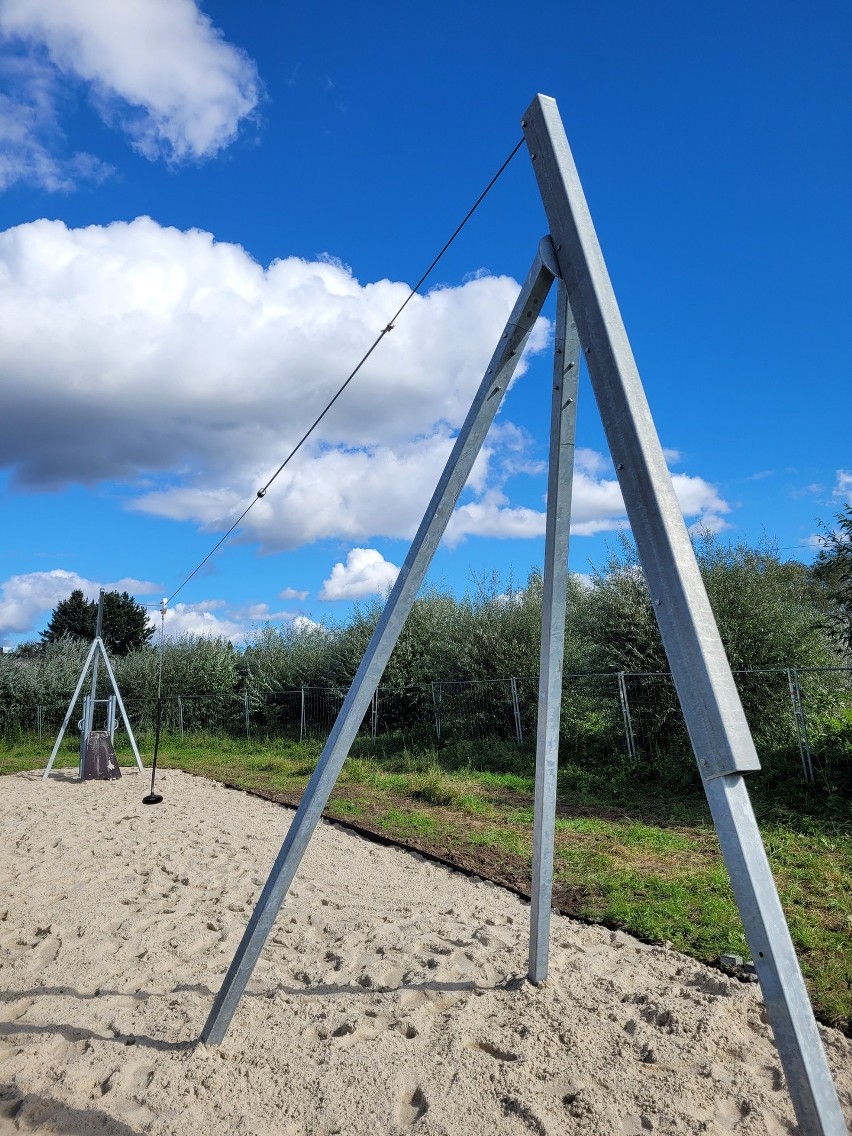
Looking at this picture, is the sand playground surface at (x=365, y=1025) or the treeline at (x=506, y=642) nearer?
the sand playground surface at (x=365, y=1025)

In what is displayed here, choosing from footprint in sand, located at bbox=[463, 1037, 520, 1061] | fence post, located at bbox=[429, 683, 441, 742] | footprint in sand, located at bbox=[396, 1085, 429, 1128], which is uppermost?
fence post, located at bbox=[429, 683, 441, 742]

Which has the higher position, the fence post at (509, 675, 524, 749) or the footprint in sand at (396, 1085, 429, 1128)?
the fence post at (509, 675, 524, 749)

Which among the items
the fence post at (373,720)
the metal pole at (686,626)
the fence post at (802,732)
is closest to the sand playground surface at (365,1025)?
the metal pole at (686,626)

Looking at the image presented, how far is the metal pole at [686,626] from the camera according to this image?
174cm

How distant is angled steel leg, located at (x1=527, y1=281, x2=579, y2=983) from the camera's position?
11.1ft

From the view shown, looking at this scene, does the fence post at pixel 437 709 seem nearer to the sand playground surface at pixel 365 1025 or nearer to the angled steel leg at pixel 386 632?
the sand playground surface at pixel 365 1025

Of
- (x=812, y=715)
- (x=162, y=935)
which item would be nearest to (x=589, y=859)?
(x=162, y=935)

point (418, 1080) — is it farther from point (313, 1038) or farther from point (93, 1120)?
point (93, 1120)

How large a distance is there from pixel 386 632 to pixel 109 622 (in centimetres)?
4134

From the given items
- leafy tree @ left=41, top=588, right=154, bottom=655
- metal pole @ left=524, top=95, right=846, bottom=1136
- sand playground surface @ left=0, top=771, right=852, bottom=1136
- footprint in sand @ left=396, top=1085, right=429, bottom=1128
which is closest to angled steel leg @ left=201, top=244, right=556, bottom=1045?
metal pole @ left=524, top=95, right=846, bottom=1136

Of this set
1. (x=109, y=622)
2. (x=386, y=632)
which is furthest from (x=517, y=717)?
(x=109, y=622)

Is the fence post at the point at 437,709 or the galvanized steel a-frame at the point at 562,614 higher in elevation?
the fence post at the point at 437,709

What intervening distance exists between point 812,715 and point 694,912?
22.4 ft

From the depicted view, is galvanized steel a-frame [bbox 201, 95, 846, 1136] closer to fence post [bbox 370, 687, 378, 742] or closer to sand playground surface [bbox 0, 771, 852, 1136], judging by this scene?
sand playground surface [bbox 0, 771, 852, 1136]
